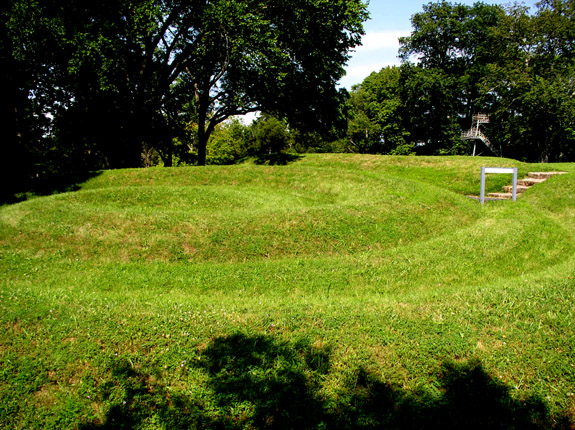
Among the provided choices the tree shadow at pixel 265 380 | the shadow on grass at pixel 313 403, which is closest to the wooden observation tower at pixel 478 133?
the shadow on grass at pixel 313 403

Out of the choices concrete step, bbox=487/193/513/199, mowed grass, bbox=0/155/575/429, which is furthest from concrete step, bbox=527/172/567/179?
mowed grass, bbox=0/155/575/429

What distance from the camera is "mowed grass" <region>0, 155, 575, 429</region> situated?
447 cm

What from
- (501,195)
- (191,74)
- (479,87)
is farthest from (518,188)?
(479,87)

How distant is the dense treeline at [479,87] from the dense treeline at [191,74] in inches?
7.5

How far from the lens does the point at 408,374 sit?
4.82 metres

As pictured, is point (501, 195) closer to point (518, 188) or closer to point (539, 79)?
point (518, 188)

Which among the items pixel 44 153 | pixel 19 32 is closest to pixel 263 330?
pixel 19 32

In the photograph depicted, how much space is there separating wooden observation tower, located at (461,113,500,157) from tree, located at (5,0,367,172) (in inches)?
1141

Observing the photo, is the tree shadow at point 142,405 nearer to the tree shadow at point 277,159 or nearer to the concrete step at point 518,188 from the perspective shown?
the concrete step at point 518,188

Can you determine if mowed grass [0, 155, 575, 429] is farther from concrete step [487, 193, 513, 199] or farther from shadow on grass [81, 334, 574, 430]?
concrete step [487, 193, 513, 199]

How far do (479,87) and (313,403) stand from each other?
46381 mm

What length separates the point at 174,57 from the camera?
24969 millimetres

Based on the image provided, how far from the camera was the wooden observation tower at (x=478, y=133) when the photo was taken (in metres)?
46.1

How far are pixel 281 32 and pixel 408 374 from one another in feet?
66.0
